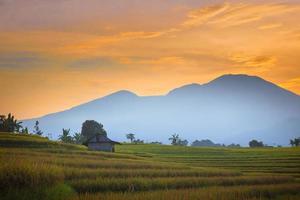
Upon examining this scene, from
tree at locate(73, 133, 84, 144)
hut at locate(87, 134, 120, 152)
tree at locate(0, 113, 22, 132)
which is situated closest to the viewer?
hut at locate(87, 134, 120, 152)

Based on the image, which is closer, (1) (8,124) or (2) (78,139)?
(1) (8,124)

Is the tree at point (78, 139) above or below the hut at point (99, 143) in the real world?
above

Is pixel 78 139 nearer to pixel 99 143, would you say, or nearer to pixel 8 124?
pixel 8 124

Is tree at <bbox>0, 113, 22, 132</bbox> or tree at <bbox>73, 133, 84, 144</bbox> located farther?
tree at <bbox>73, 133, 84, 144</bbox>

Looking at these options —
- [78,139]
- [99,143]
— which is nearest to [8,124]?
[78,139]

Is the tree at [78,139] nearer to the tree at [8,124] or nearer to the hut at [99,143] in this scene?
the tree at [8,124]

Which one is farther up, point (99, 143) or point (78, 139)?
point (78, 139)

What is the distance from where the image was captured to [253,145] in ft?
571

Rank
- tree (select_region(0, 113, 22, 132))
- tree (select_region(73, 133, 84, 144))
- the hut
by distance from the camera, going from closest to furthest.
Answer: the hut
tree (select_region(0, 113, 22, 132))
tree (select_region(73, 133, 84, 144))

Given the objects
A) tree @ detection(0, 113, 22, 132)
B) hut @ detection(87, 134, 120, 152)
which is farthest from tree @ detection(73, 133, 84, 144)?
hut @ detection(87, 134, 120, 152)

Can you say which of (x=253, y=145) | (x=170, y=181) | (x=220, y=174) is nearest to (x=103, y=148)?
(x=220, y=174)

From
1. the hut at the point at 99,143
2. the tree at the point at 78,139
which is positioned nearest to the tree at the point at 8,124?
the tree at the point at 78,139

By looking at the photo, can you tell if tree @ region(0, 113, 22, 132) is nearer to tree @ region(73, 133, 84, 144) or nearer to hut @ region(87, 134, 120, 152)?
tree @ region(73, 133, 84, 144)

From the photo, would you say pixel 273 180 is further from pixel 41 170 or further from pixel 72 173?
pixel 41 170
